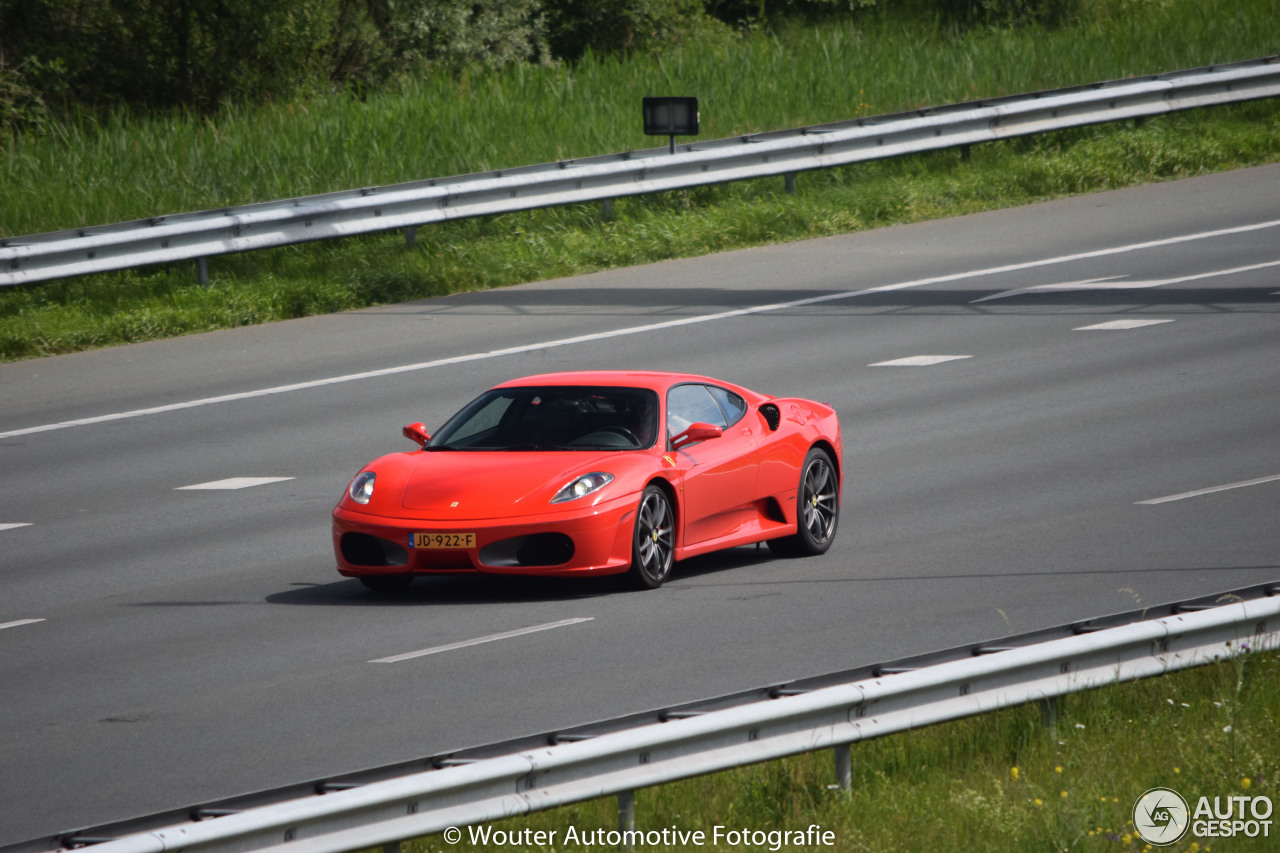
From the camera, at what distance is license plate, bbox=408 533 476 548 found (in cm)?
1123

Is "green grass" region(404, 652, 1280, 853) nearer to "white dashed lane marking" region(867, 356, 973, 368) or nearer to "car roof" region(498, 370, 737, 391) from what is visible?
"car roof" region(498, 370, 737, 391)

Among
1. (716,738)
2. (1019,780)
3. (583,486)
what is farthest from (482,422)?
(716,738)

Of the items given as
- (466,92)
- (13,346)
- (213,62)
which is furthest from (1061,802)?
(213,62)

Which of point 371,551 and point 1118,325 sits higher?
point 371,551

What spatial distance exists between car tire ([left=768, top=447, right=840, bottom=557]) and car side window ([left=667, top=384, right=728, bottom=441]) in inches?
27.3

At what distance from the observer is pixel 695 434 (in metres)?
12.1

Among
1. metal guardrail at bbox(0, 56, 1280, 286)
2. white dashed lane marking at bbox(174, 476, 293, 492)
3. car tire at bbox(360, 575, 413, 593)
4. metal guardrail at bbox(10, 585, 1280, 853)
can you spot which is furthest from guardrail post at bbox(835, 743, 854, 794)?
metal guardrail at bbox(0, 56, 1280, 286)

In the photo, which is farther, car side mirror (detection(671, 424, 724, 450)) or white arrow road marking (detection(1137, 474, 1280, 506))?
white arrow road marking (detection(1137, 474, 1280, 506))

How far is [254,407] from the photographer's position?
18000 mm

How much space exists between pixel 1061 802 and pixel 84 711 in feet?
15.0

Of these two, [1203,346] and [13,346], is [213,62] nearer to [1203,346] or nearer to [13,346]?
[13,346]

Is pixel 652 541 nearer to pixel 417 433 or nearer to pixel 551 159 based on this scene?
pixel 417 433

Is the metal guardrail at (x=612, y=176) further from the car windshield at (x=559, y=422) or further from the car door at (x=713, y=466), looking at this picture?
the car door at (x=713, y=466)

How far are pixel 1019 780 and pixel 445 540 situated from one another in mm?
4385
